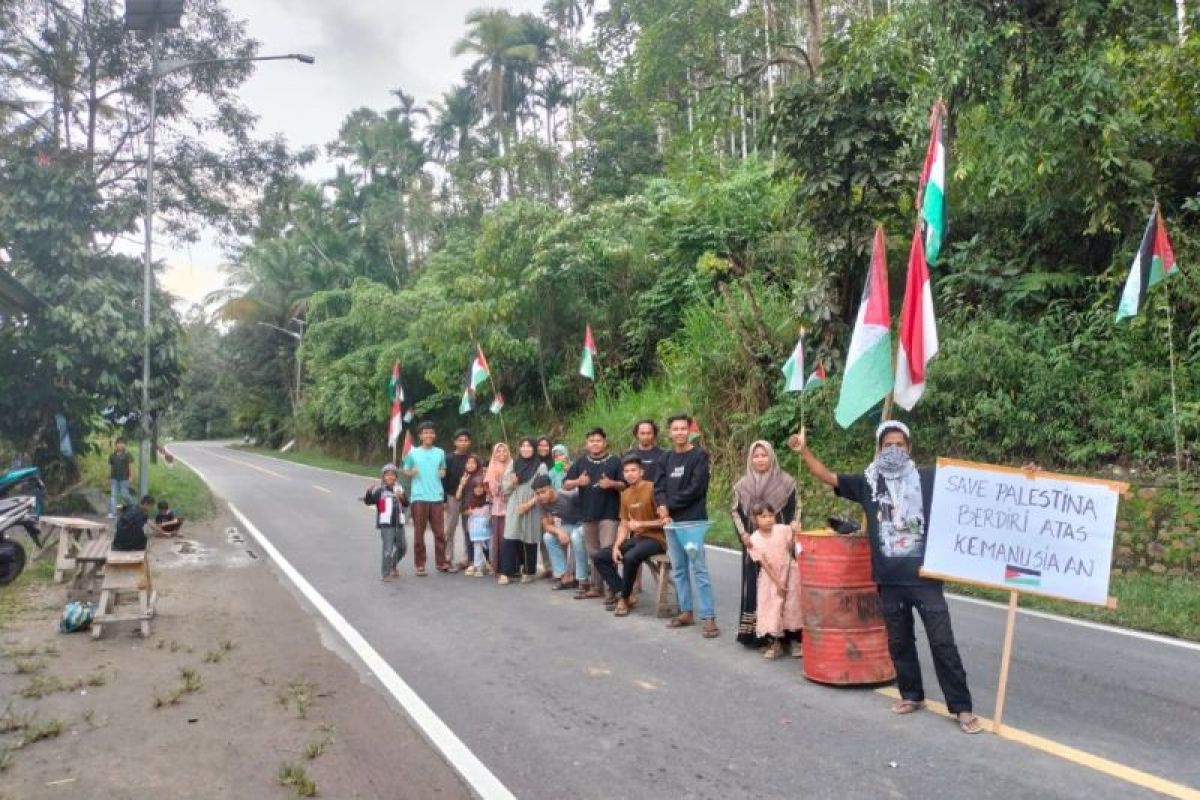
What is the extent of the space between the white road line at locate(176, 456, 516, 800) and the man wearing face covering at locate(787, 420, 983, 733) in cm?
255

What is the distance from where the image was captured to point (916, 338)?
6.27m

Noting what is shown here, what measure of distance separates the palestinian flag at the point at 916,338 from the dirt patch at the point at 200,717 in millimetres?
3906

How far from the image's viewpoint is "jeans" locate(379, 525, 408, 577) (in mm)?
10633

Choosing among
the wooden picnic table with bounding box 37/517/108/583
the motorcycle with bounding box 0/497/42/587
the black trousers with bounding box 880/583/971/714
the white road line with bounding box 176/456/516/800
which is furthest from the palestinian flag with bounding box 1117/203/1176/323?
the motorcycle with bounding box 0/497/42/587

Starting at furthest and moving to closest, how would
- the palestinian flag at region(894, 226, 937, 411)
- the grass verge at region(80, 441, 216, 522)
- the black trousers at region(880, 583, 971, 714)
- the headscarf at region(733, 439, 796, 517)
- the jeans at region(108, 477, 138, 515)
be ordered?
the grass verge at region(80, 441, 216, 522), the jeans at region(108, 477, 138, 515), the headscarf at region(733, 439, 796, 517), the palestinian flag at region(894, 226, 937, 411), the black trousers at region(880, 583, 971, 714)

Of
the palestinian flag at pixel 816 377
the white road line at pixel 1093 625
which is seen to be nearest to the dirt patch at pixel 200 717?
the white road line at pixel 1093 625

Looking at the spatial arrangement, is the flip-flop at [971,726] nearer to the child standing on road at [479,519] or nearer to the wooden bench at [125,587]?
the wooden bench at [125,587]

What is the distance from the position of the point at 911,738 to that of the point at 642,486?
3824mm

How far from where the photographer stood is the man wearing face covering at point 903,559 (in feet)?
17.7

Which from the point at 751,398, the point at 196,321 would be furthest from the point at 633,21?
the point at 196,321

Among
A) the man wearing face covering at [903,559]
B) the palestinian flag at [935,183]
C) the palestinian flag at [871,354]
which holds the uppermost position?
the palestinian flag at [935,183]

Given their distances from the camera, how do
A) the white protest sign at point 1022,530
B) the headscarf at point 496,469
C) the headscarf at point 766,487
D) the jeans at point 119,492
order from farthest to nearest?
the jeans at point 119,492
the headscarf at point 496,469
the headscarf at point 766,487
the white protest sign at point 1022,530

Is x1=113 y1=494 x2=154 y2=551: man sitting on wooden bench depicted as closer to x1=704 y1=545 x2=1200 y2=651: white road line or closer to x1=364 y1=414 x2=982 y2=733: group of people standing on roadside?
x1=364 y1=414 x2=982 y2=733: group of people standing on roadside

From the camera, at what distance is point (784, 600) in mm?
6766
